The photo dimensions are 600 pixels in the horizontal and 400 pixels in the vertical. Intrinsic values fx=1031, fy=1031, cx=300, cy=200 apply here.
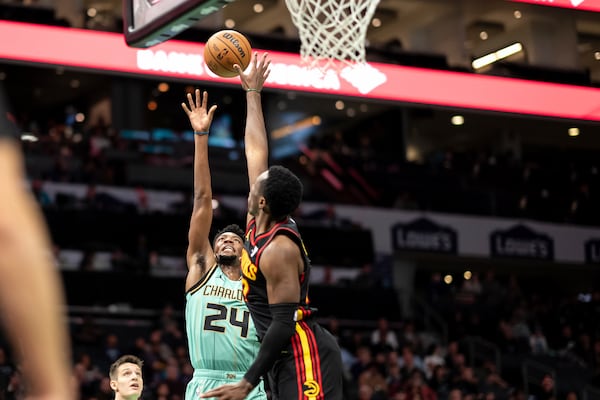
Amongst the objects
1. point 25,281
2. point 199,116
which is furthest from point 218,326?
point 25,281

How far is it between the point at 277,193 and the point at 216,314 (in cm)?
200

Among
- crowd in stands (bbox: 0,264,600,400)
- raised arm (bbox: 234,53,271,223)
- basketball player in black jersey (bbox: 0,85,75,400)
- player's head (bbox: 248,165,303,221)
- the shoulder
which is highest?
raised arm (bbox: 234,53,271,223)

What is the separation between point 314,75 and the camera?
10.9 metres

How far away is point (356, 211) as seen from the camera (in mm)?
21844

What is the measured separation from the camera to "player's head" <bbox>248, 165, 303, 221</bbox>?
4355mm

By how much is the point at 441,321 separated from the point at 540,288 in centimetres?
810

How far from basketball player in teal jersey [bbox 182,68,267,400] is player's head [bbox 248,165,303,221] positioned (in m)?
1.69

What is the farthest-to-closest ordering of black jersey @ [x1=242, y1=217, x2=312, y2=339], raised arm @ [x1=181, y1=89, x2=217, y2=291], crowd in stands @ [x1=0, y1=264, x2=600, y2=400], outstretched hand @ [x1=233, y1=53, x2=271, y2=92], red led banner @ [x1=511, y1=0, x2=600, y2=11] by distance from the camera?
crowd in stands @ [x1=0, y1=264, x2=600, y2=400] → red led banner @ [x1=511, y1=0, x2=600, y2=11] → raised arm @ [x1=181, y1=89, x2=217, y2=291] → outstretched hand @ [x1=233, y1=53, x2=271, y2=92] → black jersey @ [x1=242, y1=217, x2=312, y2=339]

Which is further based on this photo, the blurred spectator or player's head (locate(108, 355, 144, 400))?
the blurred spectator

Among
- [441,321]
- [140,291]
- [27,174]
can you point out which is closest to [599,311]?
[441,321]

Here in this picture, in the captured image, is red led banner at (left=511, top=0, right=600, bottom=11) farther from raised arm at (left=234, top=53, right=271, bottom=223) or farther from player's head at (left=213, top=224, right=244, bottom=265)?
raised arm at (left=234, top=53, right=271, bottom=223)

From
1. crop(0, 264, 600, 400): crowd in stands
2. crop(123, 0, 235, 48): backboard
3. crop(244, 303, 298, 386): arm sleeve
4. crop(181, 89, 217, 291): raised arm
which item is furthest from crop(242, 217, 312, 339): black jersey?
crop(0, 264, 600, 400): crowd in stands

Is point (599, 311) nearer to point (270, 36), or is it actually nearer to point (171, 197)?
point (171, 197)

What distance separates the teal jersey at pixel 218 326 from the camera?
6.16m
